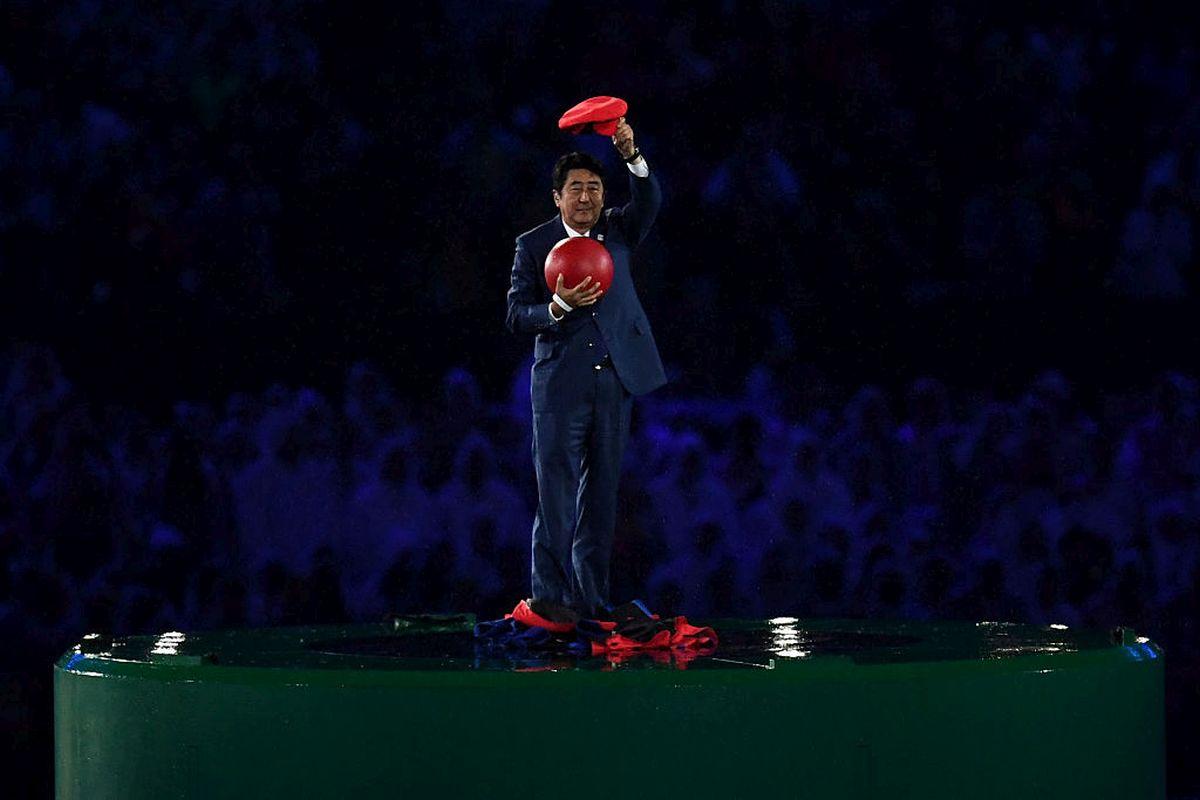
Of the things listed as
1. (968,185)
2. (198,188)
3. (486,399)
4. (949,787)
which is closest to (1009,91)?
(968,185)

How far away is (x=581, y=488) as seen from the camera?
314 cm

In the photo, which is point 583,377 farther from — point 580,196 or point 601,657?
point 601,657

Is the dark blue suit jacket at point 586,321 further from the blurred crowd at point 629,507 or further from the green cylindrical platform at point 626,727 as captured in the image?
the blurred crowd at point 629,507

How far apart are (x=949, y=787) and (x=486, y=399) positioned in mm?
2635

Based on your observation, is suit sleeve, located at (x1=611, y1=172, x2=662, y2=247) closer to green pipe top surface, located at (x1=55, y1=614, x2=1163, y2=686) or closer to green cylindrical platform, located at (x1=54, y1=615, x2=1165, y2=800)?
green pipe top surface, located at (x1=55, y1=614, x2=1163, y2=686)

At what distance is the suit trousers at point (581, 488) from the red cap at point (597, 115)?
0.45 m

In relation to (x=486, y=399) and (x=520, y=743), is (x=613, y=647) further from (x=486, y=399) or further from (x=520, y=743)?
(x=486, y=399)

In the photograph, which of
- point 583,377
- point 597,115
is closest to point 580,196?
point 597,115

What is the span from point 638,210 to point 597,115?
24 centimetres

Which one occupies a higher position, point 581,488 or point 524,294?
point 524,294

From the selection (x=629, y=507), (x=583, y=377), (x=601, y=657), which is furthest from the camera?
(x=629, y=507)

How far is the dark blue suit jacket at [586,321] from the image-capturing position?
3.07 metres

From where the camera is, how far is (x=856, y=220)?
482 centimetres

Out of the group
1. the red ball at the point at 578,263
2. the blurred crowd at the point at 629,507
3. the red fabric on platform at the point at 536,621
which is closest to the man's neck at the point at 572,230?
the red ball at the point at 578,263
